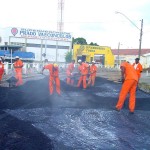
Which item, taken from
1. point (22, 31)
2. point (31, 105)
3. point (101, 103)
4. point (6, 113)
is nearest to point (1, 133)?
point (6, 113)

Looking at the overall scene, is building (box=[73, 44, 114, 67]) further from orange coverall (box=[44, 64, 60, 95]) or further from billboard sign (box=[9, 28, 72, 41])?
orange coverall (box=[44, 64, 60, 95])

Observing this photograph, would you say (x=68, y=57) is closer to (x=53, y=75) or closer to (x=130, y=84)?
(x=53, y=75)

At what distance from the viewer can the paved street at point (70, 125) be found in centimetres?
528

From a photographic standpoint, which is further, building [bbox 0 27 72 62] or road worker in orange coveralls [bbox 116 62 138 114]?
building [bbox 0 27 72 62]

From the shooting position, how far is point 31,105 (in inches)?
360

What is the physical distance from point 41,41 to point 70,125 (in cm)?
4754

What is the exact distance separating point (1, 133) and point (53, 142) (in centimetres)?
107

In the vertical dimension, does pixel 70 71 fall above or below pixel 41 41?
below

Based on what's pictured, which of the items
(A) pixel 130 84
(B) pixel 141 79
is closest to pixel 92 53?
(B) pixel 141 79

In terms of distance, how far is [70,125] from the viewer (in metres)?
6.70

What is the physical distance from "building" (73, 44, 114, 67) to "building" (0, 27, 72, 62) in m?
2.63

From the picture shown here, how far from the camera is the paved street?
17.3ft

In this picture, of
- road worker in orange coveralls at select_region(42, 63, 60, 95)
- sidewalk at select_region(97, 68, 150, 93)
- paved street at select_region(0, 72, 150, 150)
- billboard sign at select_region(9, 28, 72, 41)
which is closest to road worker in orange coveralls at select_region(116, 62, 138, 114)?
paved street at select_region(0, 72, 150, 150)

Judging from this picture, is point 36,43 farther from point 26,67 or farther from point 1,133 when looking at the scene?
point 1,133
